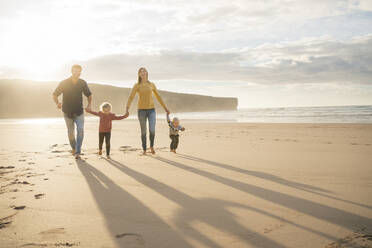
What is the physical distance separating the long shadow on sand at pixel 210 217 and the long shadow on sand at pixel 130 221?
158 millimetres

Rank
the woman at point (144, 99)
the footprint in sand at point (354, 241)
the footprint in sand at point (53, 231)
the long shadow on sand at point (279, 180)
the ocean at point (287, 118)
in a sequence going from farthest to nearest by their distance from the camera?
1. the ocean at point (287, 118)
2. the woman at point (144, 99)
3. the long shadow on sand at point (279, 180)
4. the footprint in sand at point (53, 231)
5. the footprint in sand at point (354, 241)

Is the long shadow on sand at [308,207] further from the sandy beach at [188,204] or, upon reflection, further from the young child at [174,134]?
the young child at [174,134]

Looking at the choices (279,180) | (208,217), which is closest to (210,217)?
(208,217)

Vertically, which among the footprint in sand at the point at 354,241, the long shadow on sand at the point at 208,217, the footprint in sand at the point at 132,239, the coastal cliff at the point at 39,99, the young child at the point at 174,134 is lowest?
the footprint in sand at the point at 132,239

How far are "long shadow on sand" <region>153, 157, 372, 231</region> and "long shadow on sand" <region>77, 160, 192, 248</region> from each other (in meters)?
1.30

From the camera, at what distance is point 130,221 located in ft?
8.01

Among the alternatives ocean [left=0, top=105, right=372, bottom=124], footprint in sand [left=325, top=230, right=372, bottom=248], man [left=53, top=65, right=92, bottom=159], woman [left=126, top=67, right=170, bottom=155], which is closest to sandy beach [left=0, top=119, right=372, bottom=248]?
footprint in sand [left=325, top=230, right=372, bottom=248]

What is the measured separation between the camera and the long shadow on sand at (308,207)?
92.1 inches

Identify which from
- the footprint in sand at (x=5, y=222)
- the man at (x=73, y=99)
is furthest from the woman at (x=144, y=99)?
the footprint in sand at (x=5, y=222)

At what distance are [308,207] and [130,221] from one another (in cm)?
176

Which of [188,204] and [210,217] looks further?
[188,204]

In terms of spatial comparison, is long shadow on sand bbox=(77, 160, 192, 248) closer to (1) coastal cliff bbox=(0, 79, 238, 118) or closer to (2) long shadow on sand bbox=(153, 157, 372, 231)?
(2) long shadow on sand bbox=(153, 157, 372, 231)

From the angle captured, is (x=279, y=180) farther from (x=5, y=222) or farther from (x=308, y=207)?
(x=5, y=222)

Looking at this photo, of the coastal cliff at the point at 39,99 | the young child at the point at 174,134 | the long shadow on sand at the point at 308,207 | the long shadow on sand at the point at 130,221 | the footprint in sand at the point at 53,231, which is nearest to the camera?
the long shadow on sand at the point at 130,221
